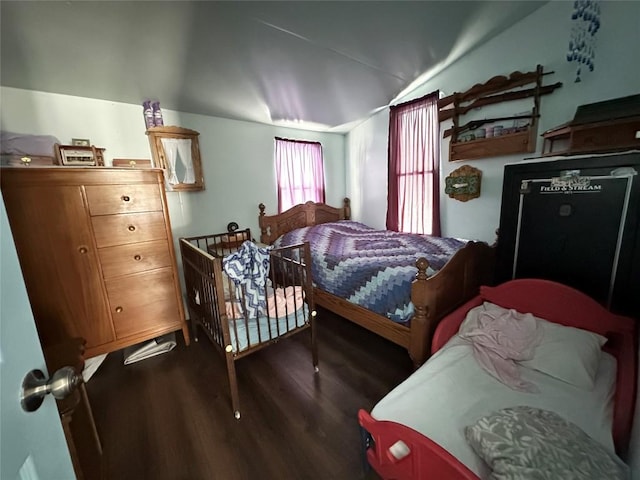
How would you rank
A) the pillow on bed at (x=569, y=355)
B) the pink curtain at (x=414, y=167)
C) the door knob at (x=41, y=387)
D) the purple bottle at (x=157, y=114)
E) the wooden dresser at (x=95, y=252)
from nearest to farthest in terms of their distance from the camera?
the door knob at (x=41, y=387), the pillow on bed at (x=569, y=355), the wooden dresser at (x=95, y=252), the purple bottle at (x=157, y=114), the pink curtain at (x=414, y=167)

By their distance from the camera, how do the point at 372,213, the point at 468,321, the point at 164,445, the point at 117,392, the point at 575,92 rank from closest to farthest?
the point at 164,445, the point at 468,321, the point at 117,392, the point at 575,92, the point at 372,213

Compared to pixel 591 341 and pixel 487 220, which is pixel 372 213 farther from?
pixel 591 341

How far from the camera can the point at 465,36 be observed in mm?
2330

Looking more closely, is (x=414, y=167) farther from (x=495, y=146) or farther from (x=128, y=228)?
(x=128, y=228)

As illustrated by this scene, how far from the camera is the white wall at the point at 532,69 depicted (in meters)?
1.85

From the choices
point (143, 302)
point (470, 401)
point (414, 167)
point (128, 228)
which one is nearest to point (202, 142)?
point (128, 228)

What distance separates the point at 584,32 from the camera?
183 cm

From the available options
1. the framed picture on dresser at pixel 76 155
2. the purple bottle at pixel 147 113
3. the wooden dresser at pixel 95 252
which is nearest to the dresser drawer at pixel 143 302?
the wooden dresser at pixel 95 252

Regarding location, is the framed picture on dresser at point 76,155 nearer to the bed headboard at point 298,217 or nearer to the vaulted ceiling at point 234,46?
the vaulted ceiling at point 234,46

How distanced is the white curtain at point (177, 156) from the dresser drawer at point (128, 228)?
0.76 meters

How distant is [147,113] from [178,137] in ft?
1.00

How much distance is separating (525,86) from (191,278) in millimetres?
3461

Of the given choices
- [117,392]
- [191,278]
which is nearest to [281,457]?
[117,392]

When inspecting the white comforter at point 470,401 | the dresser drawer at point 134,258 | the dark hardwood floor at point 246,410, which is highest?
the dresser drawer at point 134,258
